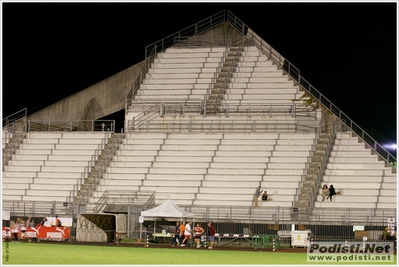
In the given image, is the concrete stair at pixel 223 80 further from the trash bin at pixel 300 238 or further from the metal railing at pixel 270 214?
the trash bin at pixel 300 238

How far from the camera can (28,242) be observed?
34.7 m

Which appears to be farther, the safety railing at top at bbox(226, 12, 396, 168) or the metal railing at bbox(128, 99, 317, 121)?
the metal railing at bbox(128, 99, 317, 121)

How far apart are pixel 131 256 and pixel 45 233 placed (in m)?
9.32

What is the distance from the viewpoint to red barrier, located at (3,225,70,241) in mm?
35622

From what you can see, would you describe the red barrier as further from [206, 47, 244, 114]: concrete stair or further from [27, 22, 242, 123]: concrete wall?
[27, 22, 242, 123]: concrete wall

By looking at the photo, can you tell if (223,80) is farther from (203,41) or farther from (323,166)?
(323,166)

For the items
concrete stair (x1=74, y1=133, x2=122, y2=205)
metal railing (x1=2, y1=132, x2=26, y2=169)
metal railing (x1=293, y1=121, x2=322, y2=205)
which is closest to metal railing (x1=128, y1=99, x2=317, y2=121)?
metal railing (x1=293, y1=121, x2=322, y2=205)

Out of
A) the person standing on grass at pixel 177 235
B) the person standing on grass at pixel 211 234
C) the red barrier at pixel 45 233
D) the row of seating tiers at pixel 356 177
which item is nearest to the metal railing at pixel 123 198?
the red barrier at pixel 45 233

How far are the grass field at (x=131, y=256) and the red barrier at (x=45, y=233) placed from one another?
266 cm

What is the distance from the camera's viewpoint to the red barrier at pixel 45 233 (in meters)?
35.6

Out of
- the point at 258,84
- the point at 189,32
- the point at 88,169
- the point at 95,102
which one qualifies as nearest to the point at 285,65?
the point at 258,84

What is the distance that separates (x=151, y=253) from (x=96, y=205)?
11214 mm

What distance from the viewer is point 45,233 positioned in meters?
35.8

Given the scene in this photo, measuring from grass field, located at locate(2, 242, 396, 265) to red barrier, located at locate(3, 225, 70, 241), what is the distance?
266cm
